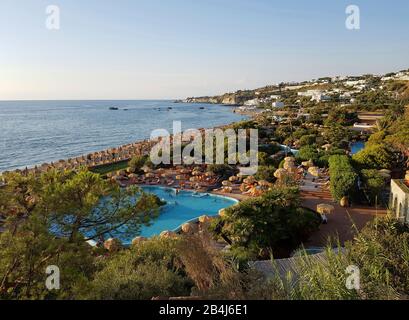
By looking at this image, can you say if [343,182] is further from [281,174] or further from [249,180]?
[249,180]

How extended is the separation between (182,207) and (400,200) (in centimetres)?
1002

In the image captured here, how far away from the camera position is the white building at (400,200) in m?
11.0

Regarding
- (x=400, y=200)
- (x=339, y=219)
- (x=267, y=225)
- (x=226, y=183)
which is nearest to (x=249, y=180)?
(x=226, y=183)

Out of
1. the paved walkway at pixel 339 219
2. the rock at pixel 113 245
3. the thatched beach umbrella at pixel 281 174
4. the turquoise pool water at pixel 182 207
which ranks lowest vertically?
the turquoise pool water at pixel 182 207

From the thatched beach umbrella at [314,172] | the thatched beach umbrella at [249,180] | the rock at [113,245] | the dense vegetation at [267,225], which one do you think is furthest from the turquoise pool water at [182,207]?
the thatched beach umbrella at [314,172]

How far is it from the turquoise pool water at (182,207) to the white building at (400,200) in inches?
296

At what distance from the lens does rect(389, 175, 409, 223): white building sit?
1103 centimetres

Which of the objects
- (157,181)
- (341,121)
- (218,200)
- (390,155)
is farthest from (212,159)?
(341,121)

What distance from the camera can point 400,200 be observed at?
463 inches

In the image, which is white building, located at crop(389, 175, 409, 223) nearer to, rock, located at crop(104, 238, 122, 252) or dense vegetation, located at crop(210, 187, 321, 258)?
dense vegetation, located at crop(210, 187, 321, 258)

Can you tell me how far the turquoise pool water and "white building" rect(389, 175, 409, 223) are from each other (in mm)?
7524

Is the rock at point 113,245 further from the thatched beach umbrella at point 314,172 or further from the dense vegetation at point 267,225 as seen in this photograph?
the thatched beach umbrella at point 314,172

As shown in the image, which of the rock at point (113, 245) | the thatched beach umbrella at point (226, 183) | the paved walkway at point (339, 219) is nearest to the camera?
the rock at point (113, 245)

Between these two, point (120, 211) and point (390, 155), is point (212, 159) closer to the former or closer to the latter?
point (390, 155)
